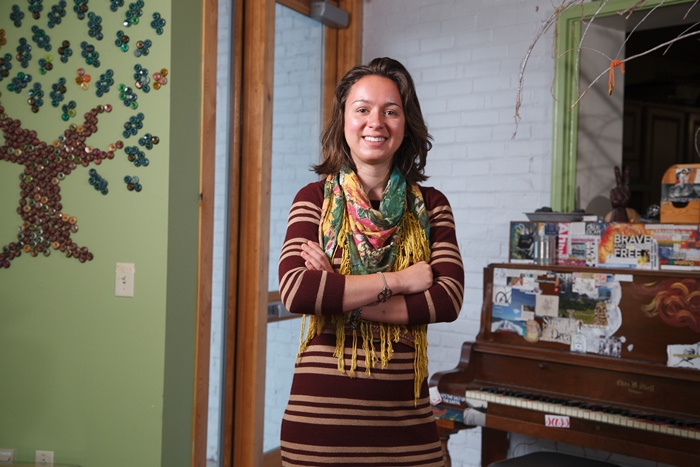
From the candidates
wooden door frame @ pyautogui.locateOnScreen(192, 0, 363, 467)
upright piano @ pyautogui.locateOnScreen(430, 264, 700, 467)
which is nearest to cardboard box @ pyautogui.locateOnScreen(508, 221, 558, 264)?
upright piano @ pyautogui.locateOnScreen(430, 264, 700, 467)

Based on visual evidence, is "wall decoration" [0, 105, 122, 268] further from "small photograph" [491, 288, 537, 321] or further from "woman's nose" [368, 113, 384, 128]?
"small photograph" [491, 288, 537, 321]

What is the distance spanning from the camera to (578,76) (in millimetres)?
3268

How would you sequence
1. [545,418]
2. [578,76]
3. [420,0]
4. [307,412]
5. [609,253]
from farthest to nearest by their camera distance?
[420,0] → [578,76] → [609,253] → [545,418] → [307,412]

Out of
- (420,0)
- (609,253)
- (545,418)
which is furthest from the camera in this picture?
(420,0)

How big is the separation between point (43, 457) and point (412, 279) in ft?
6.00

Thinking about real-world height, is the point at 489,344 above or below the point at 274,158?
below

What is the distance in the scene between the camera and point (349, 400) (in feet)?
4.77

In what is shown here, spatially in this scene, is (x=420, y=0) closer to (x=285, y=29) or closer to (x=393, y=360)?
(x=285, y=29)

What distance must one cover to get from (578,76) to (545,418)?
160cm

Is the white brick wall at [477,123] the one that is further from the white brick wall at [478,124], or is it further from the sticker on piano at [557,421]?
the sticker on piano at [557,421]

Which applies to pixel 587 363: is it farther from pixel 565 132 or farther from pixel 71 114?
pixel 71 114

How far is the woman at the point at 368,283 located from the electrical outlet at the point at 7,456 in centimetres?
163

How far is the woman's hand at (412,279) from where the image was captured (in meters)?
1.50

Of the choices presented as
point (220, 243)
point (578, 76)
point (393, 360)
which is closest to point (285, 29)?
point (220, 243)
